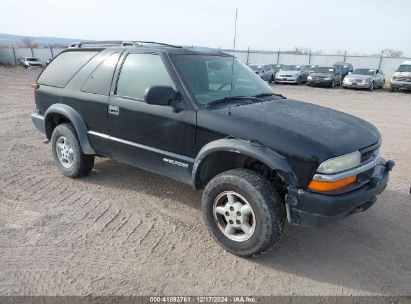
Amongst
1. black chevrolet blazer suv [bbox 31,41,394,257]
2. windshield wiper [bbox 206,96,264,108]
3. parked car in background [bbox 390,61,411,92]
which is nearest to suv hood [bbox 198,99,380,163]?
black chevrolet blazer suv [bbox 31,41,394,257]

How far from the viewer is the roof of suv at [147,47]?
4.22 metres

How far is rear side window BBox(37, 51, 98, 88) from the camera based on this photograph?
498 centimetres

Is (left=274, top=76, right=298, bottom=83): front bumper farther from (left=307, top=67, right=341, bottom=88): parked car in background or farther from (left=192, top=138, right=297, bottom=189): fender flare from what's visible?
(left=192, top=138, right=297, bottom=189): fender flare

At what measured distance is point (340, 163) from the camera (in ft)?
10.0

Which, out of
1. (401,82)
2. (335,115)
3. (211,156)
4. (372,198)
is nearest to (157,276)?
(211,156)

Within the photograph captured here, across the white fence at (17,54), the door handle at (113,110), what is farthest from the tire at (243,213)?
the white fence at (17,54)

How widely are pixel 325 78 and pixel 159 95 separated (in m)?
21.1

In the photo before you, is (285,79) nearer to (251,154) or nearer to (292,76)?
(292,76)

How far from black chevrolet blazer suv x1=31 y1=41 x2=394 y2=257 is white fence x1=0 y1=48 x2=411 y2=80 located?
3228 cm

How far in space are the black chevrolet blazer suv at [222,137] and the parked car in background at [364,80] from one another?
63.0 feet

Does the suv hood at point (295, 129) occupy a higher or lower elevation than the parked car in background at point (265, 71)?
higher

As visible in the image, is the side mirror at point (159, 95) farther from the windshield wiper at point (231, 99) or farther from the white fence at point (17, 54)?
the white fence at point (17, 54)

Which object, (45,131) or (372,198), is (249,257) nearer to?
(372,198)

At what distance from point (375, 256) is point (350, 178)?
2.96 feet
